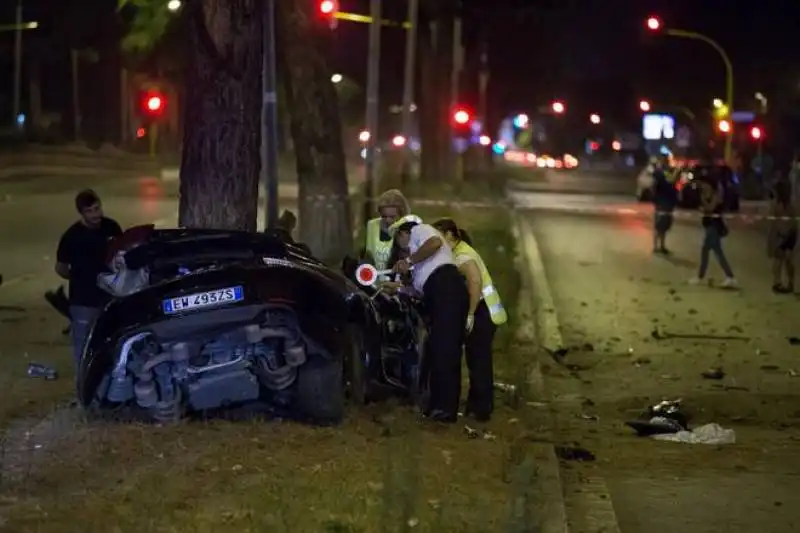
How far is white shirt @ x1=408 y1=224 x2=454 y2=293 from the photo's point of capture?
9.38 metres

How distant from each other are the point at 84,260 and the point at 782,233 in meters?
11.9

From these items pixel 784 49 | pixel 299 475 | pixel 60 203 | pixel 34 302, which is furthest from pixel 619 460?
pixel 784 49

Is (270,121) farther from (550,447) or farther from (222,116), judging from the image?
(550,447)

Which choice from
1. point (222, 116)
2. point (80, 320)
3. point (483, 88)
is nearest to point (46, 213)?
point (222, 116)

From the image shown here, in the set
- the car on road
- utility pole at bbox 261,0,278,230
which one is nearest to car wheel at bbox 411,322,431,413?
the car on road

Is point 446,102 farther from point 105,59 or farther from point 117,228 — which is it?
point 105,59

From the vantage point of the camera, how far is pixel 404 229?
9.70 m

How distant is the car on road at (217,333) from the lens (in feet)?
27.2

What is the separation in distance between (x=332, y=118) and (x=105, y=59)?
214 ft

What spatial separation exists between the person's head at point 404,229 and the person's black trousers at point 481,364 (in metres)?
0.66

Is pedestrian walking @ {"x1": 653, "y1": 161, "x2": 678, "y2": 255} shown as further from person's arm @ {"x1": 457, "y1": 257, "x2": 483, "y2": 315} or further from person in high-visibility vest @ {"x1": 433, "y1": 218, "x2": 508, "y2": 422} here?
person's arm @ {"x1": 457, "y1": 257, "x2": 483, "y2": 315}

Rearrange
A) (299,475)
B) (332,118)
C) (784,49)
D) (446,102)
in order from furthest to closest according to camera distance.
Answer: (784,49) < (446,102) < (332,118) < (299,475)

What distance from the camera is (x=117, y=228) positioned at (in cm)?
1045

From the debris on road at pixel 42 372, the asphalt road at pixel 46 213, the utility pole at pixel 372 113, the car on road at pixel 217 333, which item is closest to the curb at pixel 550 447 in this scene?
the car on road at pixel 217 333
